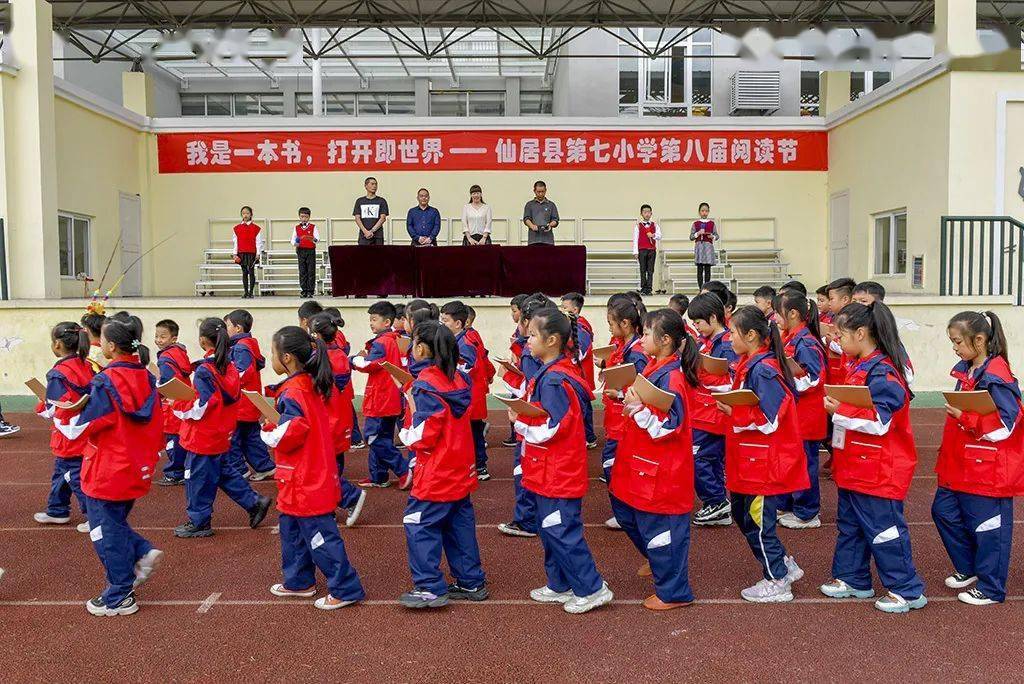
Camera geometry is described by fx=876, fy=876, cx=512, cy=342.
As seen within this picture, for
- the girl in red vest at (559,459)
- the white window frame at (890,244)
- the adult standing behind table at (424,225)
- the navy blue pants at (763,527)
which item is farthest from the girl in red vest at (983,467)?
the white window frame at (890,244)

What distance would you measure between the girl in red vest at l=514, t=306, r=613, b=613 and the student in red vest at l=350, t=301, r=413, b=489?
2724 millimetres

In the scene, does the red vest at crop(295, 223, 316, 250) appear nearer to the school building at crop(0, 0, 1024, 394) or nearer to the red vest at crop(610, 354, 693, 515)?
the school building at crop(0, 0, 1024, 394)

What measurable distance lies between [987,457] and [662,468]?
1575 millimetres

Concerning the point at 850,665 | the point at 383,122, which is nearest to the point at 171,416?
Answer: the point at 850,665

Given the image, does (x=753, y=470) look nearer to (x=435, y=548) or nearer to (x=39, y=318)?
(x=435, y=548)

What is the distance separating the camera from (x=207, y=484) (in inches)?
222

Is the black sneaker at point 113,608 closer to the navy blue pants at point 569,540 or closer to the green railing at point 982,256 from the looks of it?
the navy blue pants at point 569,540

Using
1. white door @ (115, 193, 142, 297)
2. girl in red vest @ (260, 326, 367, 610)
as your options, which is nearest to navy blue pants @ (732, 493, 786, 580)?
girl in red vest @ (260, 326, 367, 610)

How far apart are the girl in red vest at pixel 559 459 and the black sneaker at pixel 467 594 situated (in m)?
0.44

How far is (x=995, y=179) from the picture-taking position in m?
12.9

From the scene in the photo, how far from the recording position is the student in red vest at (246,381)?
6504 millimetres

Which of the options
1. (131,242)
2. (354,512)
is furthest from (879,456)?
(131,242)

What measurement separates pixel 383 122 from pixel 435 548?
1417 cm

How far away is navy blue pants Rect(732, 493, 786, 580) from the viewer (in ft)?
14.3
